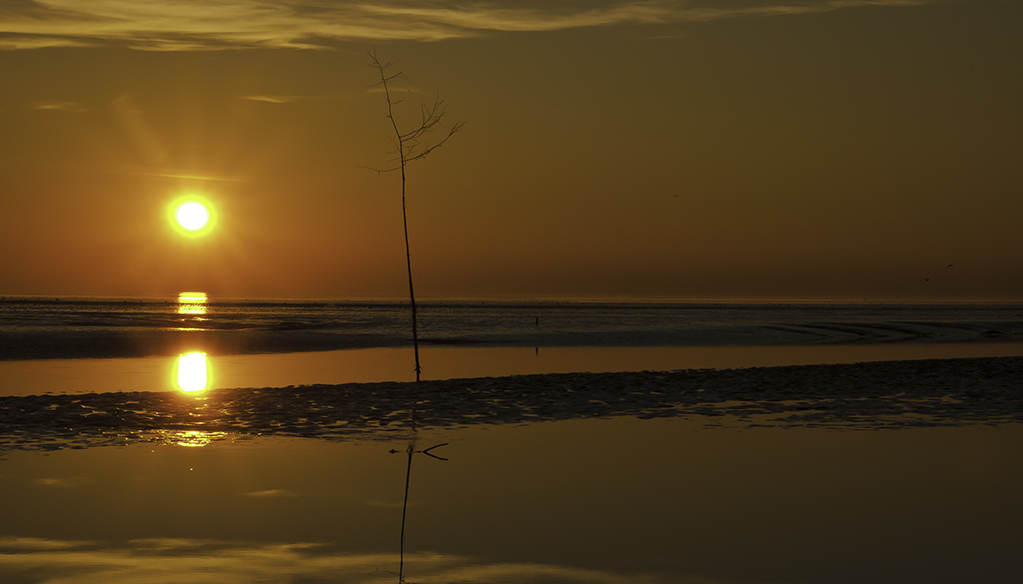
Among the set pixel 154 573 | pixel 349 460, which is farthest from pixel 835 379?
pixel 154 573

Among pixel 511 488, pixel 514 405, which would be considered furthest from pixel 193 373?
pixel 511 488

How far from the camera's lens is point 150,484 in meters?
9.86

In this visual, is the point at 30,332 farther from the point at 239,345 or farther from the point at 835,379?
the point at 835,379

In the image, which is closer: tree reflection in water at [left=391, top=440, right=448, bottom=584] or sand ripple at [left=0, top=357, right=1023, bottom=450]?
tree reflection in water at [left=391, top=440, right=448, bottom=584]

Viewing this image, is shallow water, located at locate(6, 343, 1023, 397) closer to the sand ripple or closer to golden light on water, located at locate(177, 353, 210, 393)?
golden light on water, located at locate(177, 353, 210, 393)

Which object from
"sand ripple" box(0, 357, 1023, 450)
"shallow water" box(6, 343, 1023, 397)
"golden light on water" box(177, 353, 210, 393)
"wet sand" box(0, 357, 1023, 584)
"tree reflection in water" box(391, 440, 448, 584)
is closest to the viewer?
"tree reflection in water" box(391, 440, 448, 584)

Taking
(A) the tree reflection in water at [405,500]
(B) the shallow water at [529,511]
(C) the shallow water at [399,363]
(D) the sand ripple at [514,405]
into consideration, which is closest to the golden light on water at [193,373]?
(C) the shallow water at [399,363]

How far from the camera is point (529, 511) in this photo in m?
8.62

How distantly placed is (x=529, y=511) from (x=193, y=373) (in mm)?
18044

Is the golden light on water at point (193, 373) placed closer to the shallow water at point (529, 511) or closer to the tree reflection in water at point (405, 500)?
the shallow water at point (529, 511)

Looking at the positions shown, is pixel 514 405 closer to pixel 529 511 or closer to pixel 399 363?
pixel 529 511

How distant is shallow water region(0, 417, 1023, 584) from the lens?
6.73 m

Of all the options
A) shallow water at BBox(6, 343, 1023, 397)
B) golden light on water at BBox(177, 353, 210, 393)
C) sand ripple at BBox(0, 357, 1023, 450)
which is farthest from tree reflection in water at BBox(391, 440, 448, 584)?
shallow water at BBox(6, 343, 1023, 397)

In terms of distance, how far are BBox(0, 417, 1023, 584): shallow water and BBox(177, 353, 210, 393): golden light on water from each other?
824 cm
